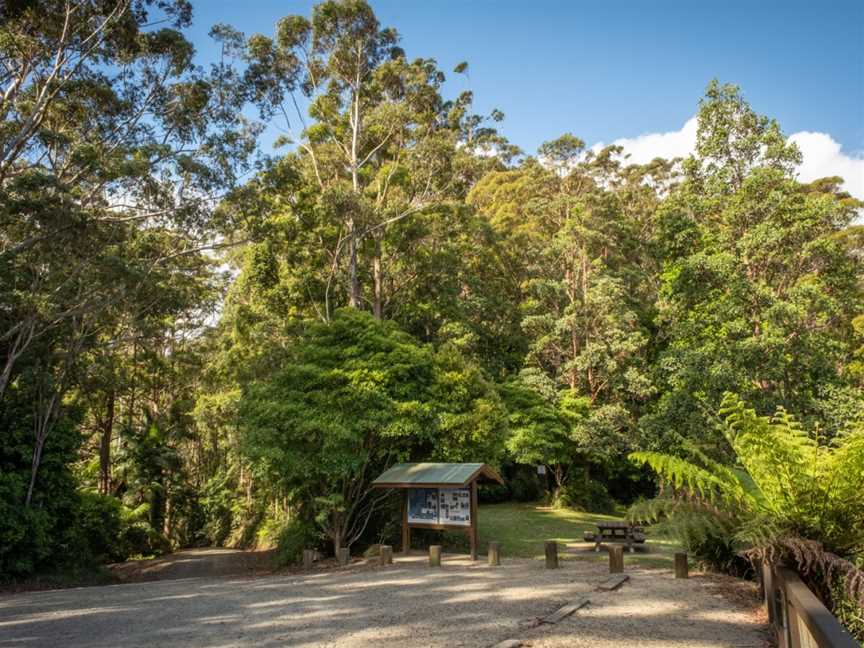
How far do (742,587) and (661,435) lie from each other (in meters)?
13.8

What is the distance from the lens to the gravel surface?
6750 mm

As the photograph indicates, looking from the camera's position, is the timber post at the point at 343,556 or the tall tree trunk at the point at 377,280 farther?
the tall tree trunk at the point at 377,280

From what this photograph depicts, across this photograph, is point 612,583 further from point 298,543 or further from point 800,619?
point 298,543

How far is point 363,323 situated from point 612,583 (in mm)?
9600

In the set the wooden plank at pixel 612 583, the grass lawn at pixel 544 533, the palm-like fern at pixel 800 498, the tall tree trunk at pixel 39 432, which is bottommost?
the grass lawn at pixel 544 533

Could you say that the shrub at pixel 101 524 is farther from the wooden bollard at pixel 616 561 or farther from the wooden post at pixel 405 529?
the wooden bollard at pixel 616 561

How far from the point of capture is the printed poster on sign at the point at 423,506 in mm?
13484

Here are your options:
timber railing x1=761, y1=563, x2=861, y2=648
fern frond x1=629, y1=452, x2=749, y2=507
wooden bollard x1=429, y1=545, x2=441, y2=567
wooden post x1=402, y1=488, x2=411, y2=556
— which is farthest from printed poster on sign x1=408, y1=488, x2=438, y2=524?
timber railing x1=761, y1=563, x2=861, y2=648

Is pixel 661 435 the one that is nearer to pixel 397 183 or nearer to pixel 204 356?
pixel 397 183

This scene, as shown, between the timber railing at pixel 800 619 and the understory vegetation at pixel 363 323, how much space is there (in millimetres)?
425

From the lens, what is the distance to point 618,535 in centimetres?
1500

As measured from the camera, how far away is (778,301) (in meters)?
19.9

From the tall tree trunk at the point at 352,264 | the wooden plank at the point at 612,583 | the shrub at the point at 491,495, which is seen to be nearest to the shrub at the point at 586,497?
the shrub at the point at 491,495

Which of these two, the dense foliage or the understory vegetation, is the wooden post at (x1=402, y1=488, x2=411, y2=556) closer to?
the understory vegetation
